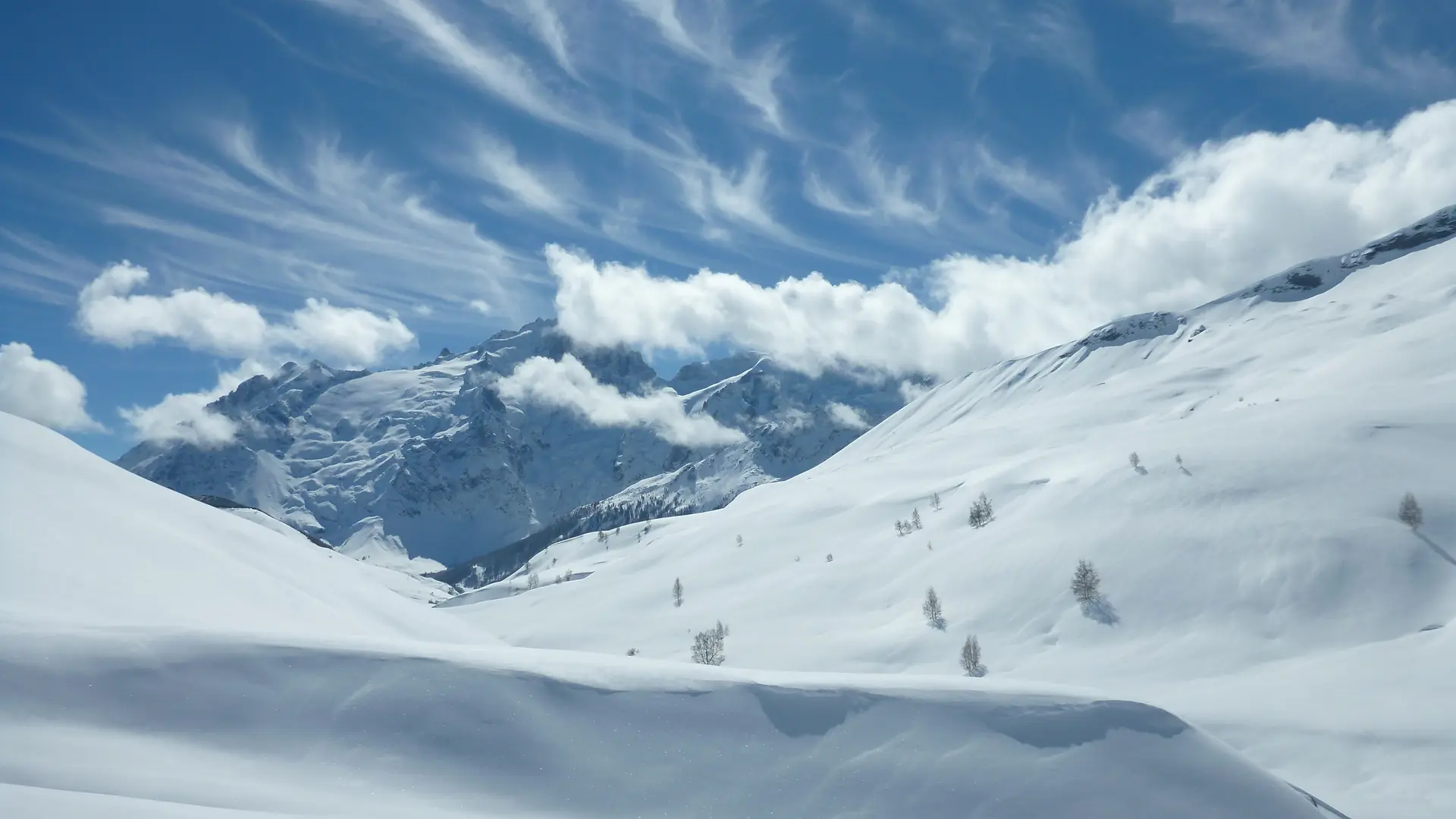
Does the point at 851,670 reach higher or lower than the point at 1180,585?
lower

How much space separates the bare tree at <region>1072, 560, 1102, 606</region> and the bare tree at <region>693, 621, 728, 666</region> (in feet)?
68.7

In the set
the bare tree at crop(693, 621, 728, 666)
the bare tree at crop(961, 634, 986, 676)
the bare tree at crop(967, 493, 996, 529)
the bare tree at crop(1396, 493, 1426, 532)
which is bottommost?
the bare tree at crop(961, 634, 986, 676)

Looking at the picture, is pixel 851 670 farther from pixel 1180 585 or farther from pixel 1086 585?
pixel 1180 585

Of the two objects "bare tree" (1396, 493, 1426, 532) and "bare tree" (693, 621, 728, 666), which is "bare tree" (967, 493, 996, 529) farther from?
"bare tree" (1396, 493, 1426, 532)

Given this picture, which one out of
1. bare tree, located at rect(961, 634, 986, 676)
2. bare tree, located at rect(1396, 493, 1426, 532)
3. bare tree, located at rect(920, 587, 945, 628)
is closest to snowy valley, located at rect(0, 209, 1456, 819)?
bare tree, located at rect(920, 587, 945, 628)

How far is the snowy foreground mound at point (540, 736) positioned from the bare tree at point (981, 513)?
49.1 m

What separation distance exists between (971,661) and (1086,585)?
8.88m

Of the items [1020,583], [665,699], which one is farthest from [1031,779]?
[1020,583]

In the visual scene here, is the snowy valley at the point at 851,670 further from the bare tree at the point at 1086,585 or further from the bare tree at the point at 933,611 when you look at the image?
the bare tree at the point at 1086,585

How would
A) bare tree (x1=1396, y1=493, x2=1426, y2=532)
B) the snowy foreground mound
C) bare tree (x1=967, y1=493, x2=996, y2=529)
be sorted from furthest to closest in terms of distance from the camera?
bare tree (x1=967, y1=493, x2=996, y2=529) < bare tree (x1=1396, y1=493, x2=1426, y2=532) < the snowy foreground mound

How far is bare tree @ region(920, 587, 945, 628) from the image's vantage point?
46562 millimetres

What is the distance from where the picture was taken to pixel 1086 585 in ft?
143

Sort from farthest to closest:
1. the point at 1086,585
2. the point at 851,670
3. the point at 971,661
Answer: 1. the point at 851,670
2. the point at 1086,585
3. the point at 971,661

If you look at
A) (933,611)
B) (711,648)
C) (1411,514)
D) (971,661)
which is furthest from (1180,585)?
(711,648)
